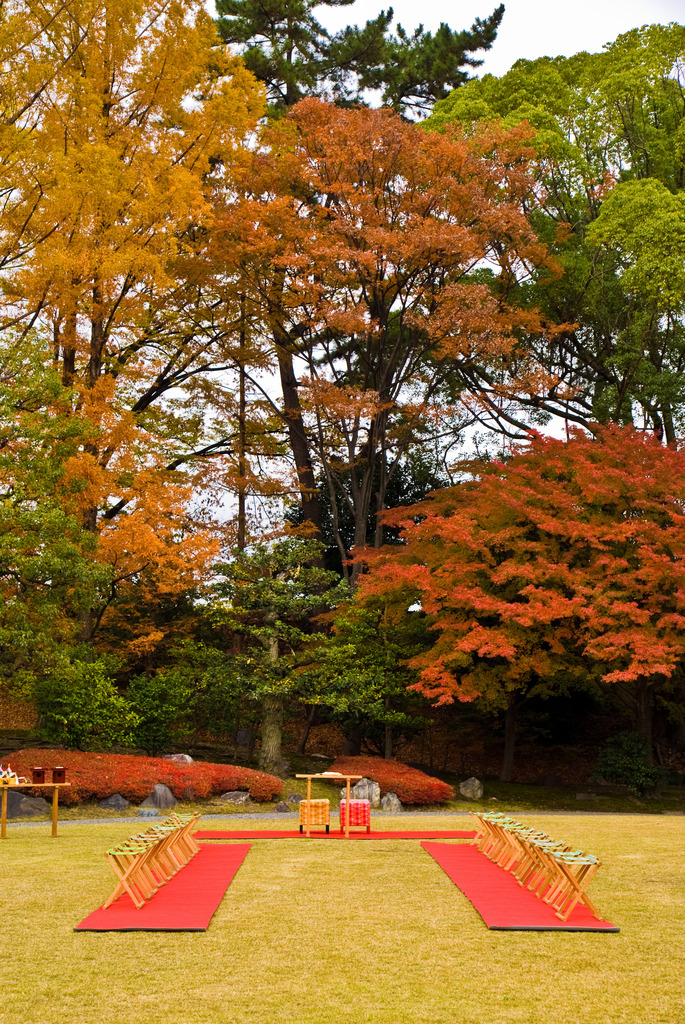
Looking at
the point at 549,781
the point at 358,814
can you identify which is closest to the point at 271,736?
the point at 358,814

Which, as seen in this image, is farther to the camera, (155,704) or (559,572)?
(155,704)

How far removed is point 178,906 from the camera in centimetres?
755

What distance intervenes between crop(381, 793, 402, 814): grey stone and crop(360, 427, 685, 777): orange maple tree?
184 centimetres

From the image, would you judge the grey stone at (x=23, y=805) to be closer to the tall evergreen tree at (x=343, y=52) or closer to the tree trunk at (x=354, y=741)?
the tree trunk at (x=354, y=741)

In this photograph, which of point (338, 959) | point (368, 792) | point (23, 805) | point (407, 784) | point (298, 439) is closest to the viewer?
point (338, 959)

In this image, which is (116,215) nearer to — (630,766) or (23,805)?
(23,805)

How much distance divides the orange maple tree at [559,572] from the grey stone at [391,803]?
1842 millimetres

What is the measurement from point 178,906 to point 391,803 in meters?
9.36

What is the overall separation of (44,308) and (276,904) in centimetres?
1205

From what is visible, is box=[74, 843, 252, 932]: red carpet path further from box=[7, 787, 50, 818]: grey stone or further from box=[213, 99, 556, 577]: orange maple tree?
box=[213, 99, 556, 577]: orange maple tree

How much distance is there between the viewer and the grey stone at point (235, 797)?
1595 centimetres

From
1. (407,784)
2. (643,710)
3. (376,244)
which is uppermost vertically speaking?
(376,244)

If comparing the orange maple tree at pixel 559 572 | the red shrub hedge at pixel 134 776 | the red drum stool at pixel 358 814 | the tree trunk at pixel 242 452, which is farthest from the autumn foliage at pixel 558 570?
the red drum stool at pixel 358 814

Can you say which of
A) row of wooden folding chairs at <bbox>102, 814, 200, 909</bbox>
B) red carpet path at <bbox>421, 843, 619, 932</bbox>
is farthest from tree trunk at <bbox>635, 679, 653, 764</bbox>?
row of wooden folding chairs at <bbox>102, 814, 200, 909</bbox>
